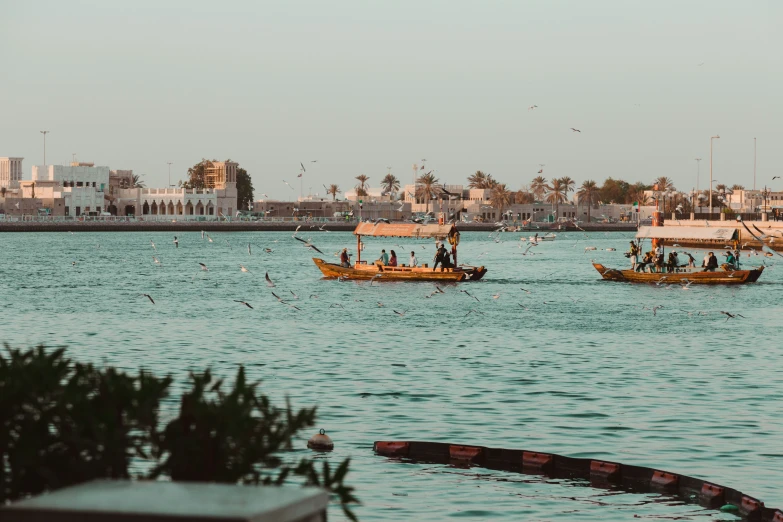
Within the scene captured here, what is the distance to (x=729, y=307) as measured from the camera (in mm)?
49469

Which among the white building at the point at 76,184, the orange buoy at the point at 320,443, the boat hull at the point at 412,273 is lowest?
the orange buoy at the point at 320,443

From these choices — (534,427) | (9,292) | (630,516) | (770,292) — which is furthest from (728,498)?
(9,292)

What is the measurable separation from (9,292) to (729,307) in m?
36.5

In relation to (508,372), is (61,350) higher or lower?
higher

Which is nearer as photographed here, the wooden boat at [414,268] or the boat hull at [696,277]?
the boat hull at [696,277]

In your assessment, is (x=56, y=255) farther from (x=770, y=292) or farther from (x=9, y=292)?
(x=770, y=292)

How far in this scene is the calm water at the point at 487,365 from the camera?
15.6 metres

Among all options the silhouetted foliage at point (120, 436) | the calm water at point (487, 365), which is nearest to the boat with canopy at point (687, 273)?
the calm water at point (487, 365)

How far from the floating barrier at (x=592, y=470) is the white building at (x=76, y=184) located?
184m

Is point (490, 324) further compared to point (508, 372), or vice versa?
point (490, 324)

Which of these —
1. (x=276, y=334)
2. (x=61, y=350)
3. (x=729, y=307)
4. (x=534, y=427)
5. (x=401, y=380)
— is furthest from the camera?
(x=729, y=307)

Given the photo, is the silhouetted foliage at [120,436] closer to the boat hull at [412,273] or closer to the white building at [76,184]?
the boat hull at [412,273]

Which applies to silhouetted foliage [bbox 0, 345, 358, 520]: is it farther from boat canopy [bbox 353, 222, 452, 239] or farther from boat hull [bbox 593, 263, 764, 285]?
boat canopy [bbox 353, 222, 452, 239]

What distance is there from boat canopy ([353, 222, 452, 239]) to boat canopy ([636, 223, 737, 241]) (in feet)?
35.7
